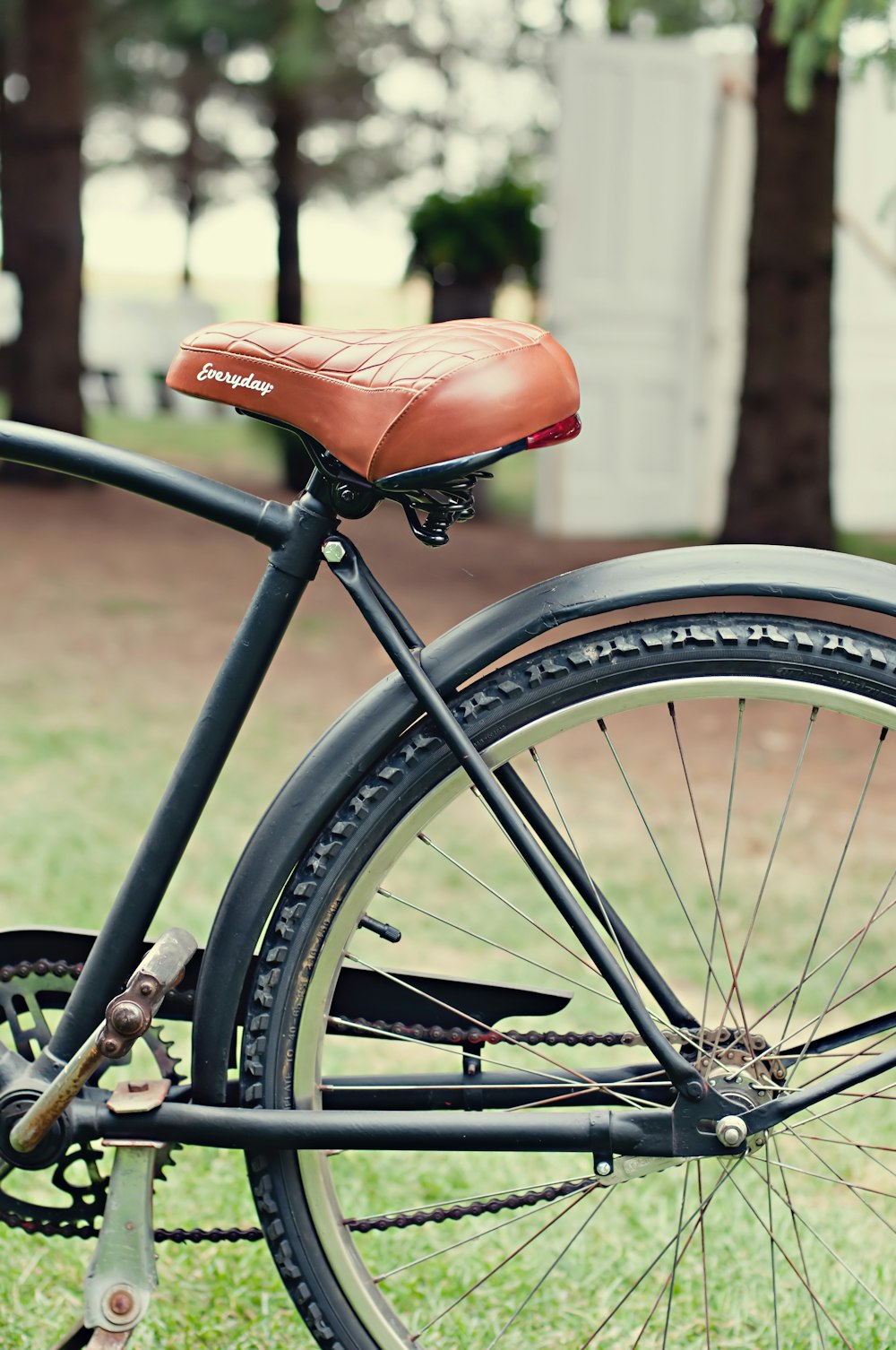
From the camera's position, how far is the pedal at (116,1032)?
5.02 ft

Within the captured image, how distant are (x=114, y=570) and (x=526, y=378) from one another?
5783 millimetres

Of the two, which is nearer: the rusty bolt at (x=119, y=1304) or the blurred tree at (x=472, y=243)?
the rusty bolt at (x=119, y=1304)

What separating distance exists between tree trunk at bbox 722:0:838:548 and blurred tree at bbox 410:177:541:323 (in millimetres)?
2289

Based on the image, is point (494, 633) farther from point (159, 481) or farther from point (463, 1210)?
point (463, 1210)

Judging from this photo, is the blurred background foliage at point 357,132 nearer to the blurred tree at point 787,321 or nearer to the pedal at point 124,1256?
the blurred tree at point 787,321

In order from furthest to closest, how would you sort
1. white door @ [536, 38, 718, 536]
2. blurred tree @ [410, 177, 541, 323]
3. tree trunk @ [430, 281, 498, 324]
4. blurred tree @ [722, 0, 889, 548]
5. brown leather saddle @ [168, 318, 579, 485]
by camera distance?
tree trunk @ [430, 281, 498, 324] → blurred tree @ [410, 177, 541, 323] → white door @ [536, 38, 718, 536] → blurred tree @ [722, 0, 889, 548] → brown leather saddle @ [168, 318, 579, 485]

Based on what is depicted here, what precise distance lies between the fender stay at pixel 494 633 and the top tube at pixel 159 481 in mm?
224

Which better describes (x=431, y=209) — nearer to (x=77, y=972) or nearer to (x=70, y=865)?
(x=70, y=865)

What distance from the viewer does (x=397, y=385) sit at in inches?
56.5

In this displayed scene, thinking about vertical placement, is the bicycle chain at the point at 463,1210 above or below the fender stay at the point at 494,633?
below

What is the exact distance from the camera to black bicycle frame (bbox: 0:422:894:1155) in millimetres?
1487

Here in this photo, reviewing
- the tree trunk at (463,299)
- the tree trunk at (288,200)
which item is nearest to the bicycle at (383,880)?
the tree trunk at (463,299)

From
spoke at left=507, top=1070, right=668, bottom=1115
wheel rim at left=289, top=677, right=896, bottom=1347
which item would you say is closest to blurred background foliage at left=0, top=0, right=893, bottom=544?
wheel rim at left=289, top=677, right=896, bottom=1347

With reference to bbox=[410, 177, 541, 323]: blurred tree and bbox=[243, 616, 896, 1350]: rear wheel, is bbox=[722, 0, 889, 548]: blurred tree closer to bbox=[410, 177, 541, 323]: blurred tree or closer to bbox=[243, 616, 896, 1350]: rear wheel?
bbox=[410, 177, 541, 323]: blurred tree
